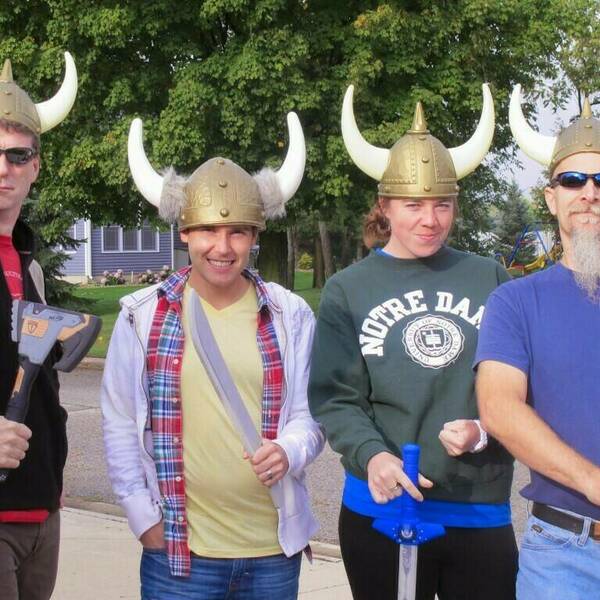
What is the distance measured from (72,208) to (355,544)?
61.4 feet

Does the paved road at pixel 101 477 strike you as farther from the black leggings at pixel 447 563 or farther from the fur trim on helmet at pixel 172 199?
the fur trim on helmet at pixel 172 199

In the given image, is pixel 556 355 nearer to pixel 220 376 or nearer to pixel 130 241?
pixel 220 376

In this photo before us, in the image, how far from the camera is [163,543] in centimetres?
313

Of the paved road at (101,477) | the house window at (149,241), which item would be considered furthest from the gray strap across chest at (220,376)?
the house window at (149,241)

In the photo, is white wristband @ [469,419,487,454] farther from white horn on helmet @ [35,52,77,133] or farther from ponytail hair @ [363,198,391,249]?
white horn on helmet @ [35,52,77,133]

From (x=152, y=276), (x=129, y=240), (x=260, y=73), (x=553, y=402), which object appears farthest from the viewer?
(x=129, y=240)

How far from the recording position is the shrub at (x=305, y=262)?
6431 cm

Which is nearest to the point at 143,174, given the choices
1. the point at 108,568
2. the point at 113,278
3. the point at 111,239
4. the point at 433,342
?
the point at 433,342

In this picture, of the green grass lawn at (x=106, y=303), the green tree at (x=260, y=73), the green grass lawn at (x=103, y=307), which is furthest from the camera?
the green tree at (x=260, y=73)

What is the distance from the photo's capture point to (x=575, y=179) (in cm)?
292

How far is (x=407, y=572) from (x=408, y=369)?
0.59m

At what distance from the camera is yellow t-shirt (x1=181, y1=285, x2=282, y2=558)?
3.14 metres

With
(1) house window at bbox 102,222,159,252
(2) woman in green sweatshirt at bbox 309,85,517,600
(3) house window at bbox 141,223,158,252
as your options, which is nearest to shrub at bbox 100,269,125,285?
(1) house window at bbox 102,222,159,252

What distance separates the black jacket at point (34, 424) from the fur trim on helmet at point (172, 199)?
1.42 ft
